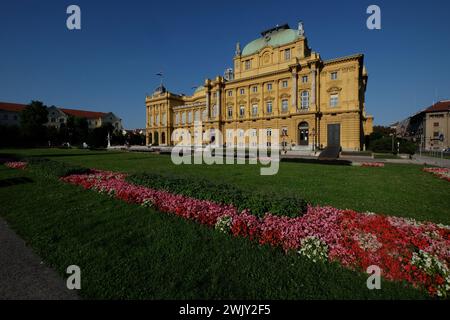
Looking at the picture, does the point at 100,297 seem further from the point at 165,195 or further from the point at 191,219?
the point at 165,195

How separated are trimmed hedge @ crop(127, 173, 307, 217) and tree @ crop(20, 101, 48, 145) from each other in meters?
76.8

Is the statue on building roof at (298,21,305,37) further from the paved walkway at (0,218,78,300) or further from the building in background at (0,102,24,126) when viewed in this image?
the building in background at (0,102,24,126)

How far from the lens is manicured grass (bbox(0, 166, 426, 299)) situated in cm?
351

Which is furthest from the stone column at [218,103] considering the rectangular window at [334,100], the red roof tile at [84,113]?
the red roof tile at [84,113]

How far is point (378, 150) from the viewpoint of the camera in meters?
37.2

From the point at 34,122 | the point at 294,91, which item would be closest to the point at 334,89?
the point at 294,91

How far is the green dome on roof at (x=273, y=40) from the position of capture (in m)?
49.2

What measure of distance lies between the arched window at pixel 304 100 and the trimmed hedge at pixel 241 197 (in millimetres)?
42707

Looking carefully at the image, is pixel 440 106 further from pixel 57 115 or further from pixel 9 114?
pixel 9 114

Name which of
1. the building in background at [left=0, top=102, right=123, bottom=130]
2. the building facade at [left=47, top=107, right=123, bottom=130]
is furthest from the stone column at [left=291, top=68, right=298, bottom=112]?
the building facade at [left=47, top=107, right=123, bottom=130]

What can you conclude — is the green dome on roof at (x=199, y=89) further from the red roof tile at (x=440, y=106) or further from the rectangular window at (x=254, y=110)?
the red roof tile at (x=440, y=106)

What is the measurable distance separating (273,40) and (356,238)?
2219 inches
